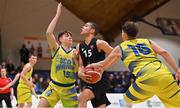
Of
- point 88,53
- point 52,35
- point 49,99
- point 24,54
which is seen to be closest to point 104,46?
point 88,53

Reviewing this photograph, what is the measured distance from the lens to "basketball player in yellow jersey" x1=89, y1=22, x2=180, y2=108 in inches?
181

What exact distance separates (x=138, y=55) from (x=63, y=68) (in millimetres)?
1564

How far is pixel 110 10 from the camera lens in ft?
64.1

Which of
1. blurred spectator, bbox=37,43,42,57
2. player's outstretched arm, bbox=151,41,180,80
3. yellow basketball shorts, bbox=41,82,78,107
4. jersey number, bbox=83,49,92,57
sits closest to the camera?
player's outstretched arm, bbox=151,41,180,80

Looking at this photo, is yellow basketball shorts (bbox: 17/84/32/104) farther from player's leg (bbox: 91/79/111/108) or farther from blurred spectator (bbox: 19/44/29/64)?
blurred spectator (bbox: 19/44/29/64)

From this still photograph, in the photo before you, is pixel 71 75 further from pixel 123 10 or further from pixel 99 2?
pixel 123 10

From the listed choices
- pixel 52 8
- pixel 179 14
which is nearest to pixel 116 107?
pixel 52 8


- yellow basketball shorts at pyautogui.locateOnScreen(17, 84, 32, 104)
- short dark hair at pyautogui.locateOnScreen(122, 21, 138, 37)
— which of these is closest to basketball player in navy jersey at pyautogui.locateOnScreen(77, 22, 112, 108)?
short dark hair at pyautogui.locateOnScreen(122, 21, 138, 37)

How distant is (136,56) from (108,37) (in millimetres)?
16646

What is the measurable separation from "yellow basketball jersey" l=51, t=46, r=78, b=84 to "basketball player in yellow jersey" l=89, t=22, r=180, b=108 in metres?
0.96

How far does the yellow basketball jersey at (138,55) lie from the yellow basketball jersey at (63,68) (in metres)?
1.31

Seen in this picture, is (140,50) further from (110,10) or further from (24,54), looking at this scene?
(110,10)

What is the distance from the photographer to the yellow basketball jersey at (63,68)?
232 inches

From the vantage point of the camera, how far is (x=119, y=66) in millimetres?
21531
